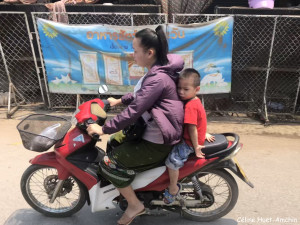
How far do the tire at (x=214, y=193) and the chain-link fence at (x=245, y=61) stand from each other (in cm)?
317

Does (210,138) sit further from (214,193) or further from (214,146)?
(214,193)

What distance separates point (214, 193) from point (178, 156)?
2.60 ft

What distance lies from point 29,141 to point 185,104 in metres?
1.35

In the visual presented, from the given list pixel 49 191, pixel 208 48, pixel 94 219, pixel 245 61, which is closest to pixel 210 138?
pixel 94 219

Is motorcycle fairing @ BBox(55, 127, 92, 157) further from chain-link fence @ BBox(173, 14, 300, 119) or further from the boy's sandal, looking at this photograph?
chain-link fence @ BBox(173, 14, 300, 119)

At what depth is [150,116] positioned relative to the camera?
7.16ft

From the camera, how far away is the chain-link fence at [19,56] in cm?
605

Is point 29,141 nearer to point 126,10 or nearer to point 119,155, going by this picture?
point 119,155

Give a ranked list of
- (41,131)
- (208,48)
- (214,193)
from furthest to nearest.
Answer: (208,48), (214,193), (41,131)

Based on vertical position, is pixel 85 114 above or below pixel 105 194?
above

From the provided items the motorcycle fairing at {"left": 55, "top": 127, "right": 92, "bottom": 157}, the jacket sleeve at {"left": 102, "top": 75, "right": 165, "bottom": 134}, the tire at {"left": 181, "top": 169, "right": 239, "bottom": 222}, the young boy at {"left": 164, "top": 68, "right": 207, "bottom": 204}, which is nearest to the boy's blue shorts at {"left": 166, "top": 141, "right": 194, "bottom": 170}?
the young boy at {"left": 164, "top": 68, "right": 207, "bottom": 204}

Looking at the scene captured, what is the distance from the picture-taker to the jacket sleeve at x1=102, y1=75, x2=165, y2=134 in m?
2.00

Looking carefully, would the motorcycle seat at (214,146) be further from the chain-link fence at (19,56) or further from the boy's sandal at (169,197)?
the chain-link fence at (19,56)

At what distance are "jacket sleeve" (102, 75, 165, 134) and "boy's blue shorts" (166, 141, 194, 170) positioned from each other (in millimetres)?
491
